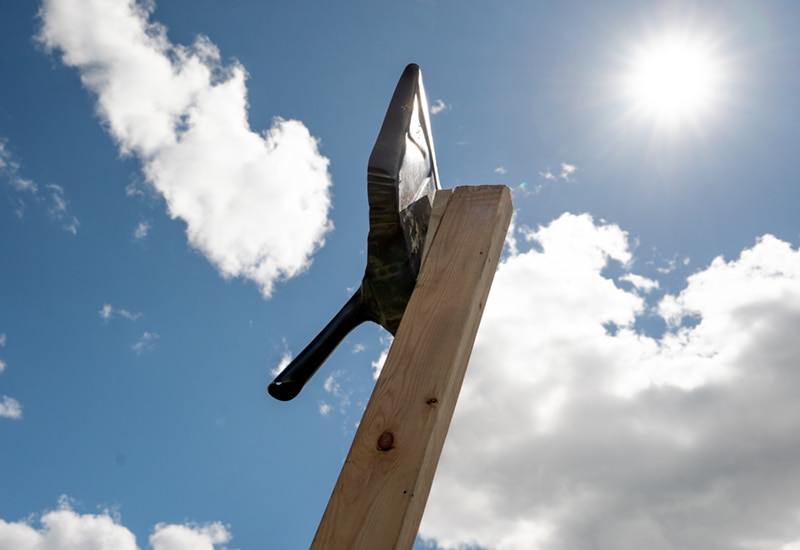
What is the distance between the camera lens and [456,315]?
1.36 m

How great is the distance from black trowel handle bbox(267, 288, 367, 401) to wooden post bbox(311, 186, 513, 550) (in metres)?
0.32

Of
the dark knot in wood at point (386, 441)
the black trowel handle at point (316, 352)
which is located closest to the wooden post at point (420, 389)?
the dark knot in wood at point (386, 441)

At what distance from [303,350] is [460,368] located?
0.56 meters

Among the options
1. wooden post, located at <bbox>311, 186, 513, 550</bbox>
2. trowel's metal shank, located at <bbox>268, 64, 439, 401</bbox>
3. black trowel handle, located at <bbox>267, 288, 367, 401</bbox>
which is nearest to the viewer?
wooden post, located at <bbox>311, 186, 513, 550</bbox>

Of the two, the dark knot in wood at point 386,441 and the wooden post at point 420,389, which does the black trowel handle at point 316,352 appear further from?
the dark knot in wood at point 386,441

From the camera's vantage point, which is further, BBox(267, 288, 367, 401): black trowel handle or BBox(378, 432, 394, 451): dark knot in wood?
BBox(267, 288, 367, 401): black trowel handle

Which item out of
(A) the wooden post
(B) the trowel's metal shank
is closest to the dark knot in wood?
(A) the wooden post

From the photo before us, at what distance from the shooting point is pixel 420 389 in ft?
4.11

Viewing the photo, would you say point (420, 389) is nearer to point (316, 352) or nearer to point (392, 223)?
point (392, 223)

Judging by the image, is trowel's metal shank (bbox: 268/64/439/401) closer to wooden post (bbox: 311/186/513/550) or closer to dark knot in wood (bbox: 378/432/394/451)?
wooden post (bbox: 311/186/513/550)

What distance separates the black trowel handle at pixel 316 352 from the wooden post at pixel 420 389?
0.32m

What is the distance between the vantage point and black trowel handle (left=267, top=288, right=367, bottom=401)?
1.71 meters

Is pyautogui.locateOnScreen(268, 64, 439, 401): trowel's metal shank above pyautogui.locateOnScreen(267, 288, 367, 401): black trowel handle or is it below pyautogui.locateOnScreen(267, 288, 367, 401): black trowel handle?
above

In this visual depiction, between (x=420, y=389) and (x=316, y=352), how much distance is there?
0.55 m
